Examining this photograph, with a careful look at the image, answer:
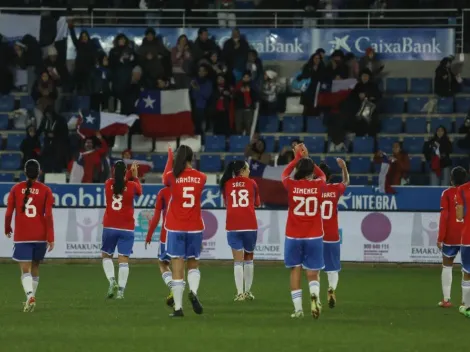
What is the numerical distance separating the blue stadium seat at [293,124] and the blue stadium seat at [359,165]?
2092mm

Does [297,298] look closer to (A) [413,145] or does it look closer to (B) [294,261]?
(B) [294,261]

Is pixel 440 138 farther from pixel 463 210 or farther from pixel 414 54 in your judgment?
pixel 463 210

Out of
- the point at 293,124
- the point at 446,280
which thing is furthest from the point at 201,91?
the point at 446,280

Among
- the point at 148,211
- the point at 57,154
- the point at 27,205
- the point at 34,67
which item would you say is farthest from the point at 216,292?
the point at 34,67

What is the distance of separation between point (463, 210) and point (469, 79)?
729 inches

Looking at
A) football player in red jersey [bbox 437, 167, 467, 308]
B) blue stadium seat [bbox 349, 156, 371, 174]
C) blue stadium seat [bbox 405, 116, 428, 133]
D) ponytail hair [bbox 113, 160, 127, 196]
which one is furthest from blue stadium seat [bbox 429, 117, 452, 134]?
ponytail hair [bbox 113, 160, 127, 196]

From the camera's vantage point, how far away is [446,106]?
113 feet

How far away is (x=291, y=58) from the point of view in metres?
35.8

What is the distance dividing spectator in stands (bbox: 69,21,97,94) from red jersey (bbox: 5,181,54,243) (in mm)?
16291

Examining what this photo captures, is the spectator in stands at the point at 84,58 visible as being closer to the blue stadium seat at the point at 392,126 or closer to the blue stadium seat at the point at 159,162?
the blue stadium seat at the point at 159,162

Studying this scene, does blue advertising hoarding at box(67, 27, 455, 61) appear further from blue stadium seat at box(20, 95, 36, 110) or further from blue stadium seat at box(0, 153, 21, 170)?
blue stadium seat at box(0, 153, 21, 170)

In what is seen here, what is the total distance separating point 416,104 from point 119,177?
1630 cm

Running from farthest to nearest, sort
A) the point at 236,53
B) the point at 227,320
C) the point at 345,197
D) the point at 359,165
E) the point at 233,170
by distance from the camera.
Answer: the point at 236,53 → the point at 359,165 → the point at 345,197 → the point at 233,170 → the point at 227,320

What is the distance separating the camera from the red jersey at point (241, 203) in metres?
20.1
